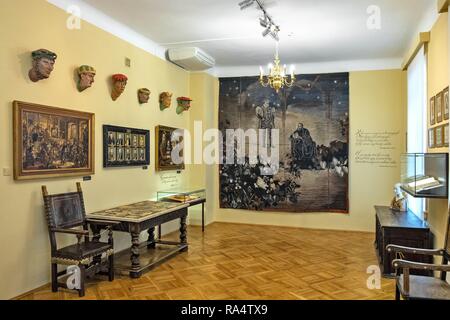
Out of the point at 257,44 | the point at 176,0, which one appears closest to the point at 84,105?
the point at 176,0

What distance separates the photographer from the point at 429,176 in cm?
379

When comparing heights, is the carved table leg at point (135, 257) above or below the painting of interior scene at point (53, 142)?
below

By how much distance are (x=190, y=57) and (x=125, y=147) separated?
1.99 metres

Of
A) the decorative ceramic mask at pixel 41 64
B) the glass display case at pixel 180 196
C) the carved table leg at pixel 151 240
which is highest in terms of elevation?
the decorative ceramic mask at pixel 41 64

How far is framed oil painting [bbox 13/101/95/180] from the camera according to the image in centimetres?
342

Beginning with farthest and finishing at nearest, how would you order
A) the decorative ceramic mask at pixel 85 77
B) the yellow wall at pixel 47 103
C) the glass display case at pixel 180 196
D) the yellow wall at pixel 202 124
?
the yellow wall at pixel 202 124 < the glass display case at pixel 180 196 < the decorative ceramic mask at pixel 85 77 < the yellow wall at pixel 47 103

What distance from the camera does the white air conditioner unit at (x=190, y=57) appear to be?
19.5ft

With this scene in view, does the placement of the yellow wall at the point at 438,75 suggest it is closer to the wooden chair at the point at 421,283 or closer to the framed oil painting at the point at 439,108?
the framed oil painting at the point at 439,108

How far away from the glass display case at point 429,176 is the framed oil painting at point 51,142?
377 cm

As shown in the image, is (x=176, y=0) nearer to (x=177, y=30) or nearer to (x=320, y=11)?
(x=177, y=30)

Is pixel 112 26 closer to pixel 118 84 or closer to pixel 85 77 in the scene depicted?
pixel 118 84

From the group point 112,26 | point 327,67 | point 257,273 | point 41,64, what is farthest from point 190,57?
point 257,273

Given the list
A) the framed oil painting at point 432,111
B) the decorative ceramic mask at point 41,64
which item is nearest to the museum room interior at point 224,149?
the decorative ceramic mask at point 41,64

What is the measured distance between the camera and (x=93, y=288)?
368cm
